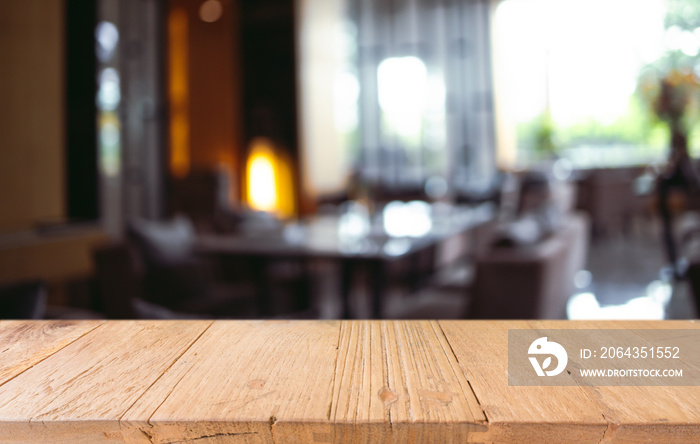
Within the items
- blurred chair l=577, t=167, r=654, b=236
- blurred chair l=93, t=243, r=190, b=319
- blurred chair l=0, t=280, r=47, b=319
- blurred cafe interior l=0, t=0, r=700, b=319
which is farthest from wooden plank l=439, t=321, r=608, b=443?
blurred chair l=577, t=167, r=654, b=236

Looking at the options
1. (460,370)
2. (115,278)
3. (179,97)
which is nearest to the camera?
(460,370)

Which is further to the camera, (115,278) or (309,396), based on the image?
(115,278)

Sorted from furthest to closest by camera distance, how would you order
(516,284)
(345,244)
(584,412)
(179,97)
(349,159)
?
(349,159) < (179,97) < (345,244) < (516,284) < (584,412)

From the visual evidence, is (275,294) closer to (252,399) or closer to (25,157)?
(25,157)

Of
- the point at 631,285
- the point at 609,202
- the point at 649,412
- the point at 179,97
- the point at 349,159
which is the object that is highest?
the point at 179,97

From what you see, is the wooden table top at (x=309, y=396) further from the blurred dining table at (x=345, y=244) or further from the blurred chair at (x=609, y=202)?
the blurred chair at (x=609, y=202)

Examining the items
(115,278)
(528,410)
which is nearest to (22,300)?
(528,410)

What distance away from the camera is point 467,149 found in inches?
346

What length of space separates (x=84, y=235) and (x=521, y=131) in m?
7.07

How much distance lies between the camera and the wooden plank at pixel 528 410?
50cm

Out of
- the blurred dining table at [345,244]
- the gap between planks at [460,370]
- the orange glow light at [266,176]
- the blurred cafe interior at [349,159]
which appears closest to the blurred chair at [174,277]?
the blurred cafe interior at [349,159]

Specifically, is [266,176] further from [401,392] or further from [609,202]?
[401,392]

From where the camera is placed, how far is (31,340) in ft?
2.52

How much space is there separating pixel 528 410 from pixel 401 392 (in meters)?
0.12
